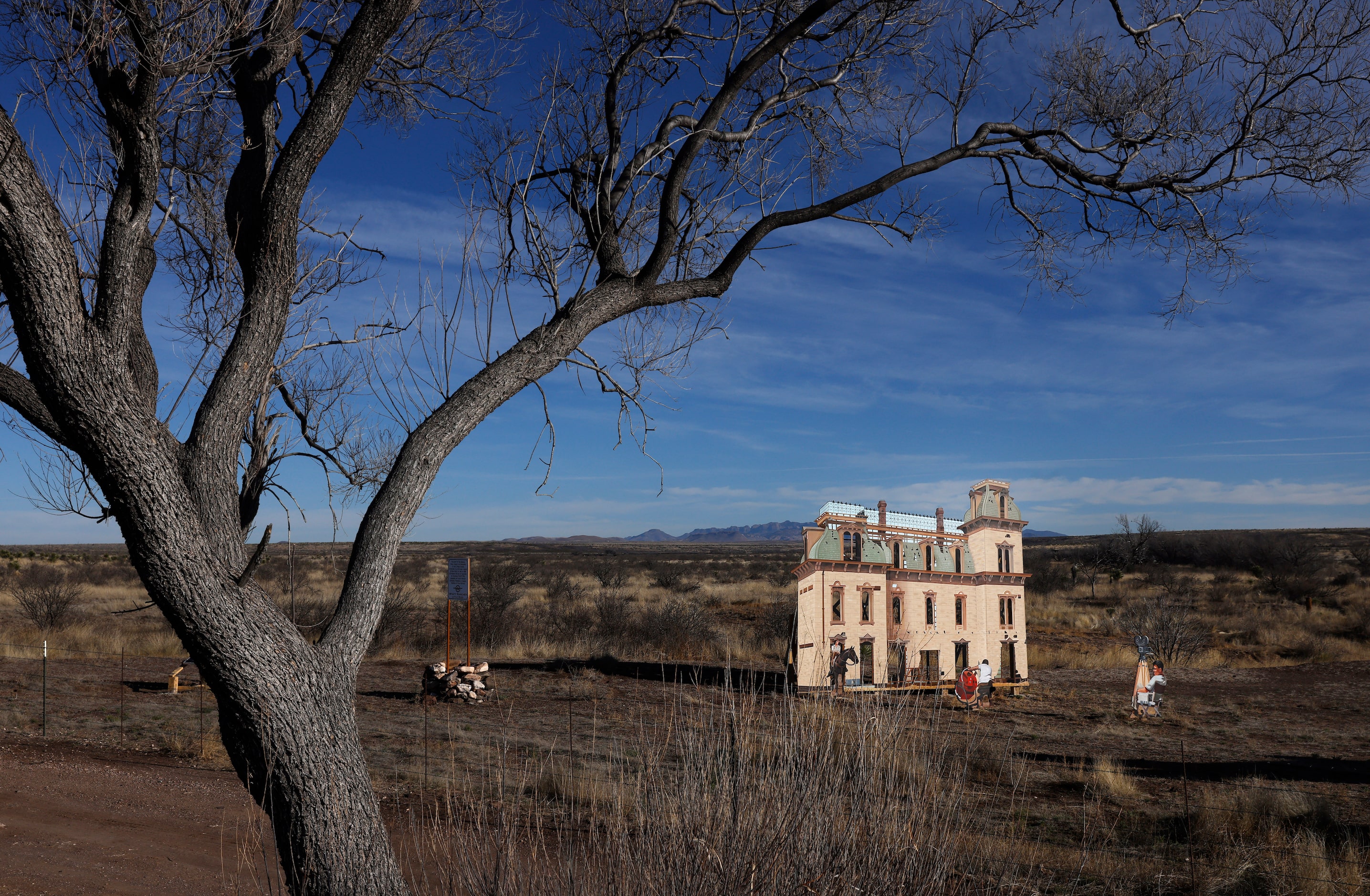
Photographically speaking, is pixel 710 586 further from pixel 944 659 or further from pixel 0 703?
A: pixel 0 703

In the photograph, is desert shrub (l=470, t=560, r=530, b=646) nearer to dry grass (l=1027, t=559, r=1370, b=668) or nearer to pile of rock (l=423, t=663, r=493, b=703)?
pile of rock (l=423, t=663, r=493, b=703)

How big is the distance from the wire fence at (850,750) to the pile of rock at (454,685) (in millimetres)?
386

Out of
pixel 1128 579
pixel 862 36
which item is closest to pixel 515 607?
pixel 862 36

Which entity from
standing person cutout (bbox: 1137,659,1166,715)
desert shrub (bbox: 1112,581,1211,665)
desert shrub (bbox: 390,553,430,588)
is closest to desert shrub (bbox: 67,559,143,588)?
desert shrub (bbox: 390,553,430,588)

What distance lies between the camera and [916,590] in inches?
599

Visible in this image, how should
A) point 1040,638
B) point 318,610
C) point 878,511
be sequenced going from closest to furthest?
point 878,511 < point 318,610 < point 1040,638

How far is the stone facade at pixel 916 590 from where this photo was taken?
47.3 feet

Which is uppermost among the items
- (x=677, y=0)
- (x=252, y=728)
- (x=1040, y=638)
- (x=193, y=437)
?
(x=677, y=0)

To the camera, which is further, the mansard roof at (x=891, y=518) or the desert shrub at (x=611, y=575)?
the desert shrub at (x=611, y=575)

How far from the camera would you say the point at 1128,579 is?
41.5 m

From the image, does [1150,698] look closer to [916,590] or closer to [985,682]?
[985,682]

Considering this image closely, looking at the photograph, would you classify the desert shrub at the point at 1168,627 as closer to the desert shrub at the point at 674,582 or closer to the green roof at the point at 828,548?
the green roof at the point at 828,548

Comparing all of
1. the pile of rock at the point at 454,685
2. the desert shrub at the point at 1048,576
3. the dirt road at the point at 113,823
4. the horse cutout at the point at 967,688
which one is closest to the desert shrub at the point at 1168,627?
the desert shrub at the point at 1048,576

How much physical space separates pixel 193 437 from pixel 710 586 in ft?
124
